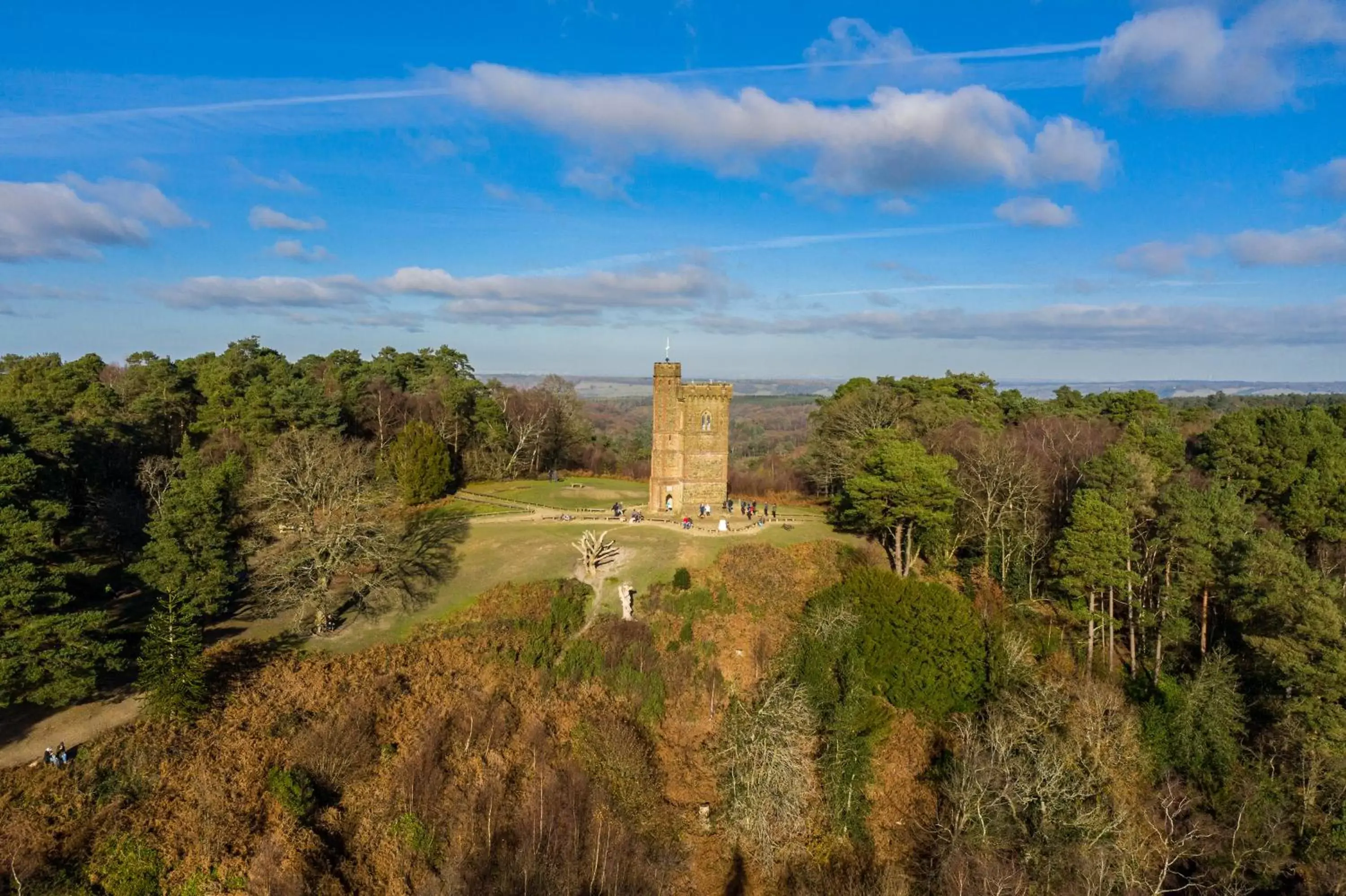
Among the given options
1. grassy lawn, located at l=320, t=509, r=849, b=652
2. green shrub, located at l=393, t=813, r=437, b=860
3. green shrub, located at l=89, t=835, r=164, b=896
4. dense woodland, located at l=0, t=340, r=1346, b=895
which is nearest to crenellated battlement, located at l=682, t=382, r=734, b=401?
grassy lawn, located at l=320, t=509, r=849, b=652

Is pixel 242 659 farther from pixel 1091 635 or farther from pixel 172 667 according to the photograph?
pixel 1091 635

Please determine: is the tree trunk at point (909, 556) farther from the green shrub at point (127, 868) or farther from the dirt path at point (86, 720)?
the green shrub at point (127, 868)

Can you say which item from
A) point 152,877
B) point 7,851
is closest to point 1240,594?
point 152,877

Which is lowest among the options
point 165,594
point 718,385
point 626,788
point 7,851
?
point 626,788

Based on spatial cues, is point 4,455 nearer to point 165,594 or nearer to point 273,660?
point 165,594

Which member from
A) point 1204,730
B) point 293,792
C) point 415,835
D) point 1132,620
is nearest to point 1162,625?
point 1132,620

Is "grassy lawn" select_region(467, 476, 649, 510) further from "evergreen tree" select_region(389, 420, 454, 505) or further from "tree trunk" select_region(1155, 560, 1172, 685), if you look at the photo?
"tree trunk" select_region(1155, 560, 1172, 685)

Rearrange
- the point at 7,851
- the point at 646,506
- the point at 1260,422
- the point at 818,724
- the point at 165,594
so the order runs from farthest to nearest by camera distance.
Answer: the point at 646,506
the point at 1260,422
the point at 165,594
the point at 818,724
the point at 7,851

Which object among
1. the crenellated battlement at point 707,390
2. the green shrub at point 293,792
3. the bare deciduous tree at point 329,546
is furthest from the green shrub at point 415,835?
the crenellated battlement at point 707,390
